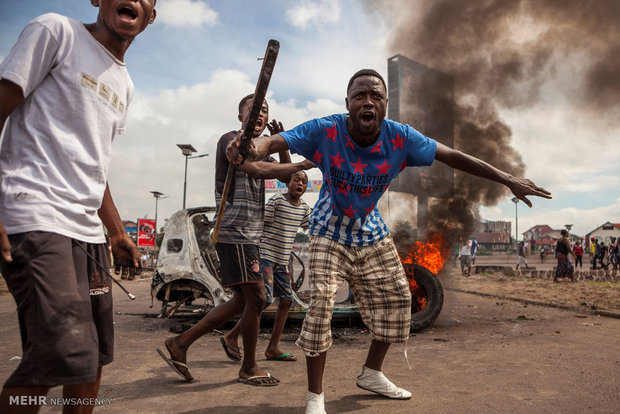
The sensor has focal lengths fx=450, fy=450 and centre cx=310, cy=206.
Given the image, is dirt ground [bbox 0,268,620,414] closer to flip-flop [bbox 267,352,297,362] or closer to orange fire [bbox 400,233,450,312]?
flip-flop [bbox 267,352,297,362]

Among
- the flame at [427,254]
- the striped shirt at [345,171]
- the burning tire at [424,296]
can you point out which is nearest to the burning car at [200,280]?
the burning tire at [424,296]

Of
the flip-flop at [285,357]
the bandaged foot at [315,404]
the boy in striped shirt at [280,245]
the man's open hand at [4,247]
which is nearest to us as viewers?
the man's open hand at [4,247]

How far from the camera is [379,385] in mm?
3037

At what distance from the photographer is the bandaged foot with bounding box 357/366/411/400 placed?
300 cm

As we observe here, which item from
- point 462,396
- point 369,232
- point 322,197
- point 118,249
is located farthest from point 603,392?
point 118,249

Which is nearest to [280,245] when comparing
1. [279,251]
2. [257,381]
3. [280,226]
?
[279,251]

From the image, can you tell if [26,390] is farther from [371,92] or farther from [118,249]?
[371,92]

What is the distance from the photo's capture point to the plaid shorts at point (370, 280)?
9.35ft

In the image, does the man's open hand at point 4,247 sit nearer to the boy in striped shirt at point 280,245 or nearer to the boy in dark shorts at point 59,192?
the boy in dark shorts at point 59,192

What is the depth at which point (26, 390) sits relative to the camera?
4.72ft

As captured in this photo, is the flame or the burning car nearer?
the burning car

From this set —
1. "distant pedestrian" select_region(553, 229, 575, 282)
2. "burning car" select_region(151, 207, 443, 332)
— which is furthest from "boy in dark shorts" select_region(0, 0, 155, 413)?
"distant pedestrian" select_region(553, 229, 575, 282)

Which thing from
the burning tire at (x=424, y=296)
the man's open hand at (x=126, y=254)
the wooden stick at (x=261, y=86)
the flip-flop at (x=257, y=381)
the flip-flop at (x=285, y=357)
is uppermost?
the wooden stick at (x=261, y=86)

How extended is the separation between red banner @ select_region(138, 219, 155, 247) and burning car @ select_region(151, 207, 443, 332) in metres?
17.9
